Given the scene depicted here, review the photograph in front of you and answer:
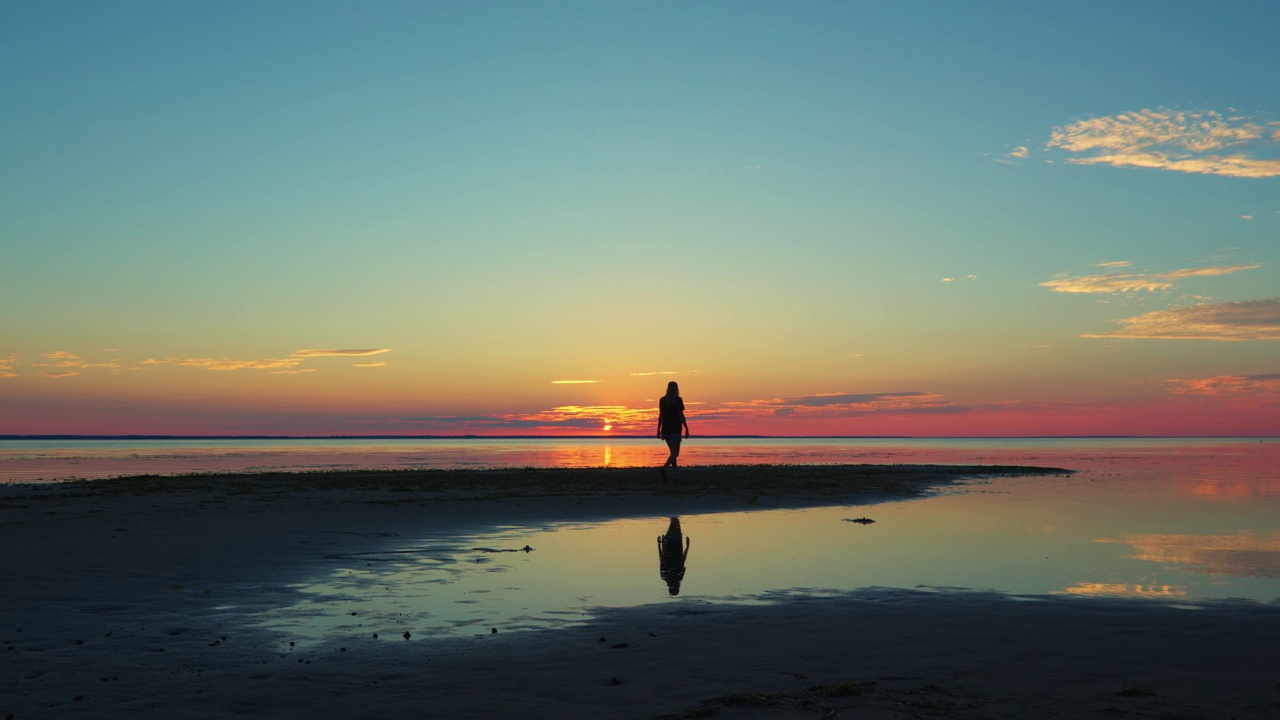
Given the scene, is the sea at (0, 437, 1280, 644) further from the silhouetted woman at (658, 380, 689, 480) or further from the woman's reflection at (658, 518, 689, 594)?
the silhouetted woman at (658, 380, 689, 480)

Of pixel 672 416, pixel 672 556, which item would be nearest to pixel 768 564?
pixel 672 556

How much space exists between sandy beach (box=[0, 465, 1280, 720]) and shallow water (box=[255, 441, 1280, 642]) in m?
0.69

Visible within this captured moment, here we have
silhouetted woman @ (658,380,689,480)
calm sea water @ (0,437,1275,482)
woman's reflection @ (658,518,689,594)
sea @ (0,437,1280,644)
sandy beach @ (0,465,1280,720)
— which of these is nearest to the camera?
sandy beach @ (0,465,1280,720)

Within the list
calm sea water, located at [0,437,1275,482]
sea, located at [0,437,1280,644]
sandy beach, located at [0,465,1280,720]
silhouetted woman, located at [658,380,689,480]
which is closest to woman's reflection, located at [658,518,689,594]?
sea, located at [0,437,1280,644]

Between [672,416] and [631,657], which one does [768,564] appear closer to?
[631,657]

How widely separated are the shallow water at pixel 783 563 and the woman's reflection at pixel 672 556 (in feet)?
0.38

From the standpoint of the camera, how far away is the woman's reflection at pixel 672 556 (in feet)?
42.1

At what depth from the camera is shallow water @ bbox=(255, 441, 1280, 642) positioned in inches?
428

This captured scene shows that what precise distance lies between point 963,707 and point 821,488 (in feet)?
81.2

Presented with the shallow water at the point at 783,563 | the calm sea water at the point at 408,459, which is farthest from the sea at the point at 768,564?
the calm sea water at the point at 408,459

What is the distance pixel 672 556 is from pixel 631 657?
23.3ft

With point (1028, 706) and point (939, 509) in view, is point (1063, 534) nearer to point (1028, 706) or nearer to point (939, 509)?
point (939, 509)

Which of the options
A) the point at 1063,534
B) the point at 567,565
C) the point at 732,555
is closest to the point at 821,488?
the point at 1063,534

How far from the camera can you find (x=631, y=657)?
8289 millimetres
